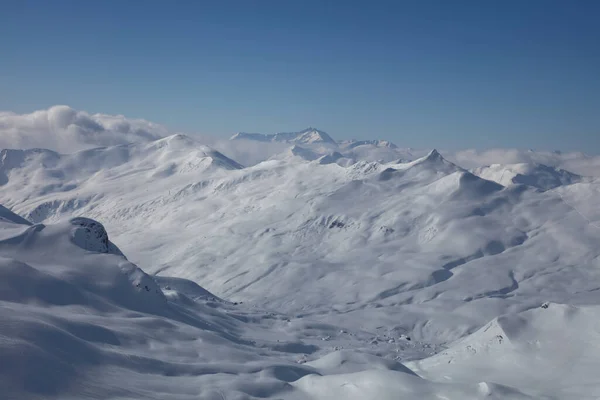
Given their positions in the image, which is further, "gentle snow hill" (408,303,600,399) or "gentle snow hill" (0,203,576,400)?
"gentle snow hill" (408,303,600,399)

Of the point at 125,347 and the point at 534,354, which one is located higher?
the point at 125,347

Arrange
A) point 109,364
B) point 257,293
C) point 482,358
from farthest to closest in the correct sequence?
point 257,293 < point 482,358 < point 109,364

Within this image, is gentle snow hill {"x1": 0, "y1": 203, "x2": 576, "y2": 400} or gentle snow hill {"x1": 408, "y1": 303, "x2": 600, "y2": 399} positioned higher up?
gentle snow hill {"x1": 0, "y1": 203, "x2": 576, "y2": 400}

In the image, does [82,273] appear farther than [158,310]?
No

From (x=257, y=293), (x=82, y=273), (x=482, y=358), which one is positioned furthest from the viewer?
(x=257, y=293)

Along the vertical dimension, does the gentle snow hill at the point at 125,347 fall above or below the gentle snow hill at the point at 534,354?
above

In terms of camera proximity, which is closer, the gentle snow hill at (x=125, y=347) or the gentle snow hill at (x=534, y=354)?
the gentle snow hill at (x=125, y=347)

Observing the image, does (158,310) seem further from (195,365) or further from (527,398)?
(527,398)

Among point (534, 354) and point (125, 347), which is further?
point (534, 354)

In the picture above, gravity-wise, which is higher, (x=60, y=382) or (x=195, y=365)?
(x=60, y=382)

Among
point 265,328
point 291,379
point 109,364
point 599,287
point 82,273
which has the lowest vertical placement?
point 599,287

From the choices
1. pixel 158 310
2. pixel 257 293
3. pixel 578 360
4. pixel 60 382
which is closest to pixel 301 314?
pixel 257 293
